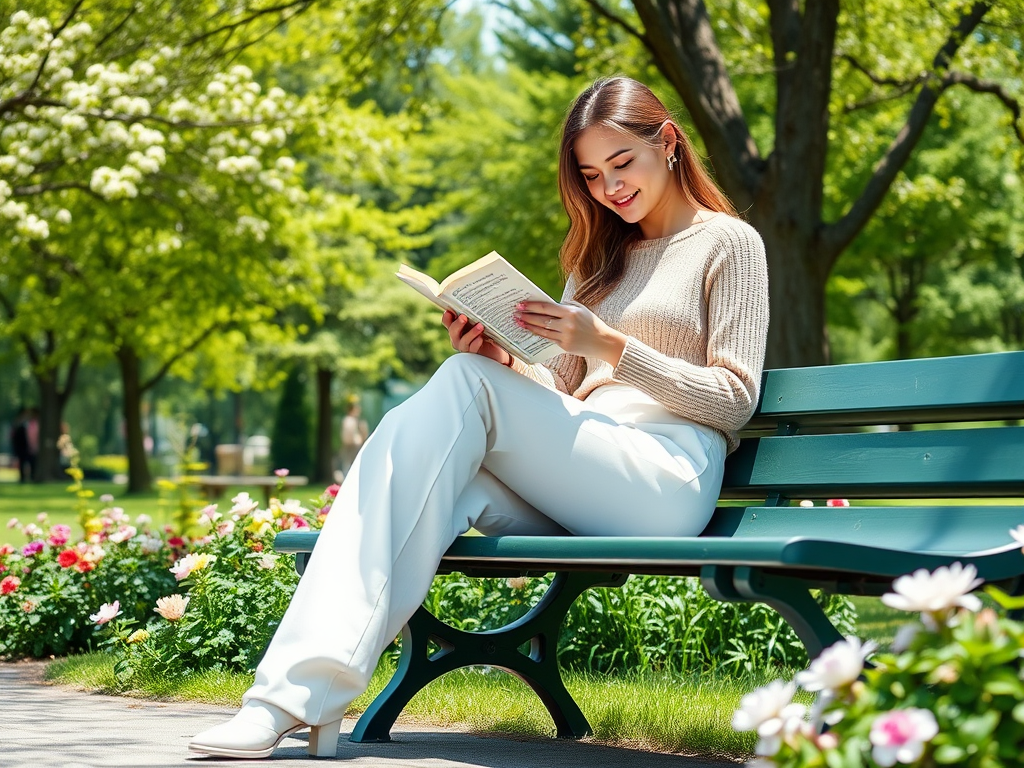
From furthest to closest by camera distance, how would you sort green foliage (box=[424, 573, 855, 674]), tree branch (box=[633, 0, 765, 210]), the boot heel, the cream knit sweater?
tree branch (box=[633, 0, 765, 210]), green foliage (box=[424, 573, 855, 674]), the cream knit sweater, the boot heel

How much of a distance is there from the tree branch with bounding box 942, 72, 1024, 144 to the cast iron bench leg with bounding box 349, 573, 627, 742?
698 centimetres

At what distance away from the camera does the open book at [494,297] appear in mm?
3107

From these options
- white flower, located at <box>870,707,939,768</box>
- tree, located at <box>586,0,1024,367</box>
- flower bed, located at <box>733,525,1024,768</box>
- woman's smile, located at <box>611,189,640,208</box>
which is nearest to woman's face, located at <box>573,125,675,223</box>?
woman's smile, located at <box>611,189,640,208</box>

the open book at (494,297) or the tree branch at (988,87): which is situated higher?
the tree branch at (988,87)

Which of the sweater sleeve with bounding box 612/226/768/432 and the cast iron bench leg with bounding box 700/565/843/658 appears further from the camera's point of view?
the sweater sleeve with bounding box 612/226/768/432

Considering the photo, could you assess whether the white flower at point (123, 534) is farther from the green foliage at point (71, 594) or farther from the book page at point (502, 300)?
the book page at point (502, 300)

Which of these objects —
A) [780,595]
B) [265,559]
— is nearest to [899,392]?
[780,595]

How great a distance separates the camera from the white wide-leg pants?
2838 millimetres

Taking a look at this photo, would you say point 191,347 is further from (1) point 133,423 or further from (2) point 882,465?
(2) point 882,465

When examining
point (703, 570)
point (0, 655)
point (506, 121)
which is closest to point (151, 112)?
point (0, 655)

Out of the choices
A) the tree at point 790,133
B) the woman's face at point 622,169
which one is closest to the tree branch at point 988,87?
the tree at point 790,133

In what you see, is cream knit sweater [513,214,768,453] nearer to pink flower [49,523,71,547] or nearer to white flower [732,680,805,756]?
white flower [732,680,805,756]

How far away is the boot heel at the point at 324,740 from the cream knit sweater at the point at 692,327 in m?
1.09

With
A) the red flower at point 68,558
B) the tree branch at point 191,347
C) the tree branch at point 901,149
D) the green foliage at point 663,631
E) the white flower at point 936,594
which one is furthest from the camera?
the tree branch at point 191,347
